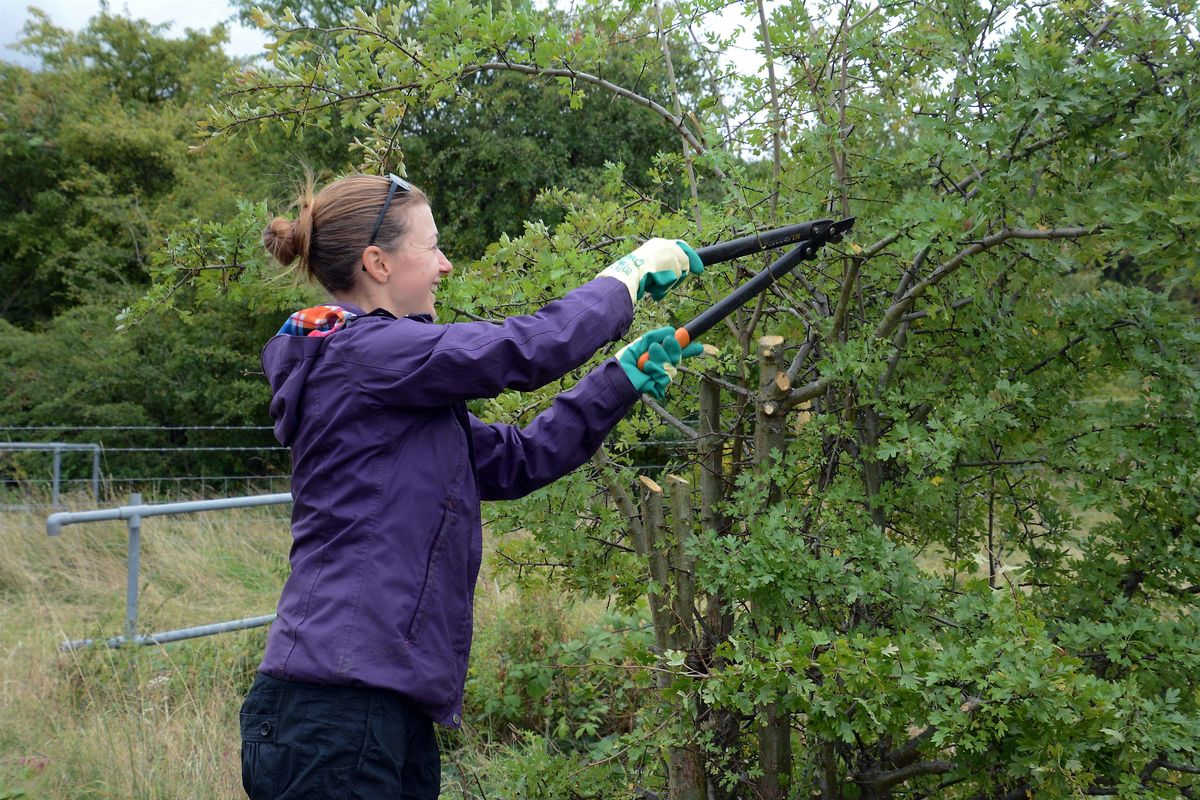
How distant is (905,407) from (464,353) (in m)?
1.51

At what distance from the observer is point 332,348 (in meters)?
1.88

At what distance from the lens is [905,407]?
111 inches

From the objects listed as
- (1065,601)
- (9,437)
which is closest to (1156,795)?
(1065,601)

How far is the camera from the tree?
2160 mm

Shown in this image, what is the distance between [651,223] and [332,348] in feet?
4.23

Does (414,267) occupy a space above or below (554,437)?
above

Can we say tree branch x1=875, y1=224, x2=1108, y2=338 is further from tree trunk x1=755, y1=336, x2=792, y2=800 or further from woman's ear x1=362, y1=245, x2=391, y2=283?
woman's ear x1=362, y1=245, x2=391, y2=283

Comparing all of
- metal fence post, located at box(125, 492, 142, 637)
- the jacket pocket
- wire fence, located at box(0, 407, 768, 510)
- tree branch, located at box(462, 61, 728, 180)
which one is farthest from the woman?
wire fence, located at box(0, 407, 768, 510)

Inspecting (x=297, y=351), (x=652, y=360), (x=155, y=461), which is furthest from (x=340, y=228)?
(x=155, y=461)

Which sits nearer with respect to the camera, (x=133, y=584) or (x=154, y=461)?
(x=133, y=584)

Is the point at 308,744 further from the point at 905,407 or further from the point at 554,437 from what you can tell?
the point at 905,407

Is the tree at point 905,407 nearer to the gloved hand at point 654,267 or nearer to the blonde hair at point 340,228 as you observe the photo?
the gloved hand at point 654,267

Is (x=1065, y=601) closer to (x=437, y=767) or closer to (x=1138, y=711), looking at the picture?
(x=1138, y=711)

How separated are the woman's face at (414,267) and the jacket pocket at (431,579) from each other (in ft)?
1.50
